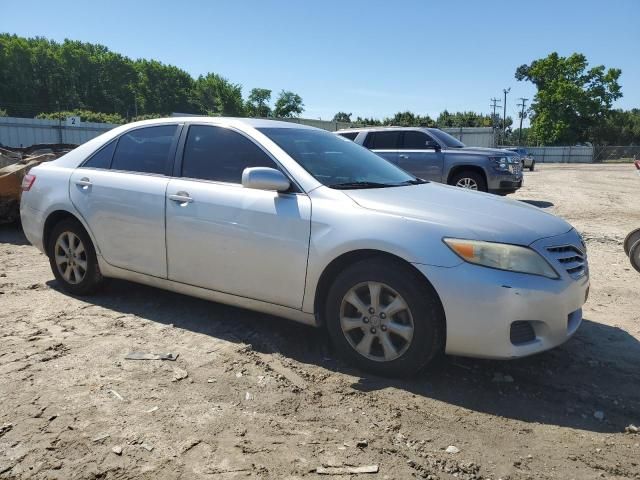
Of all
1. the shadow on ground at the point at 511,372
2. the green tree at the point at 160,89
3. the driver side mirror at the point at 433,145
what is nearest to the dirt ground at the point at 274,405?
the shadow on ground at the point at 511,372

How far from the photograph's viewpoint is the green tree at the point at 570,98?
69375mm

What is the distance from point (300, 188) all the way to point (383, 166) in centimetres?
110

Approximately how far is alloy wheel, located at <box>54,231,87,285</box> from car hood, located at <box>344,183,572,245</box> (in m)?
2.61

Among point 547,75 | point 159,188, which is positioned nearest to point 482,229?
point 159,188

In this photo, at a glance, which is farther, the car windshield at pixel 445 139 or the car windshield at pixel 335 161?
the car windshield at pixel 445 139

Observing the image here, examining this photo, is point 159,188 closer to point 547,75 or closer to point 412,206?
point 412,206

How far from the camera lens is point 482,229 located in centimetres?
304

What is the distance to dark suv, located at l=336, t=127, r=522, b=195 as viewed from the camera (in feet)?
37.5

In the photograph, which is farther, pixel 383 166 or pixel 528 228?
pixel 383 166

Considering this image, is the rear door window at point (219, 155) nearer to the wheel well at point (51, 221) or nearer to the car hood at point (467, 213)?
the car hood at point (467, 213)

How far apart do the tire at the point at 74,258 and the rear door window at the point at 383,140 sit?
8775mm

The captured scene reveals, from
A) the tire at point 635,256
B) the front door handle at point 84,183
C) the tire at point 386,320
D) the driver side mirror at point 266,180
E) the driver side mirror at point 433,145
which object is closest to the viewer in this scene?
the tire at point 386,320

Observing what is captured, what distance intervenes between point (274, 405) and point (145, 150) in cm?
255

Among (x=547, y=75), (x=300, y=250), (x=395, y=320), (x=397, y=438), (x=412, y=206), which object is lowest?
(x=397, y=438)
